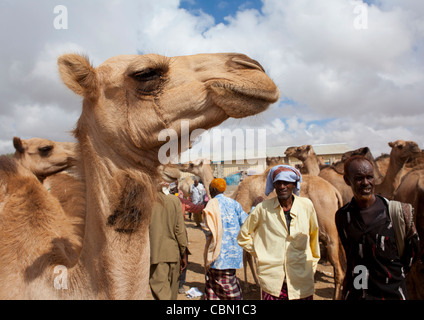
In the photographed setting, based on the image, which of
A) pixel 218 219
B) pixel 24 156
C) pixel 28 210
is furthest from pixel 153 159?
pixel 24 156

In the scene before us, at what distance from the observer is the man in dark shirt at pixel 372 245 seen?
2.31 m

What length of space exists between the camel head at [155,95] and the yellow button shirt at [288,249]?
186cm

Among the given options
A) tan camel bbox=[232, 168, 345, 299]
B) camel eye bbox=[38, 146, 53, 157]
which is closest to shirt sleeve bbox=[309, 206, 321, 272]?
tan camel bbox=[232, 168, 345, 299]

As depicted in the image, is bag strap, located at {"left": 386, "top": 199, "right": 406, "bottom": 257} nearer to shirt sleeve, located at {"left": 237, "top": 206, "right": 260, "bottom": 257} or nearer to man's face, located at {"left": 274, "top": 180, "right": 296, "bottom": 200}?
man's face, located at {"left": 274, "top": 180, "right": 296, "bottom": 200}

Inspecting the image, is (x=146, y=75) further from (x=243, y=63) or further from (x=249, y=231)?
(x=249, y=231)

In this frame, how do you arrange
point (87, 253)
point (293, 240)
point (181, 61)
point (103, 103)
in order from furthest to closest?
point (293, 240), point (181, 61), point (103, 103), point (87, 253)

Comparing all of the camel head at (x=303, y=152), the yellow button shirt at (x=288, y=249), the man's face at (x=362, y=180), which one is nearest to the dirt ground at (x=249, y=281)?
the yellow button shirt at (x=288, y=249)

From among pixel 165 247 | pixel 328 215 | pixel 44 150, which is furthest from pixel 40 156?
pixel 328 215

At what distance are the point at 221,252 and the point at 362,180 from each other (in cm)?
283

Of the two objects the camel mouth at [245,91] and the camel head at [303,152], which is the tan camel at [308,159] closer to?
the camel head at [303,152]

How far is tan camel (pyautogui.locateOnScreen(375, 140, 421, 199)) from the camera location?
7.89 m

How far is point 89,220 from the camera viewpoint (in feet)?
6.24

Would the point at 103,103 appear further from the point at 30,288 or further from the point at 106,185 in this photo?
the point at 30,288

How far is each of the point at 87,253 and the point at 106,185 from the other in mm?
471
